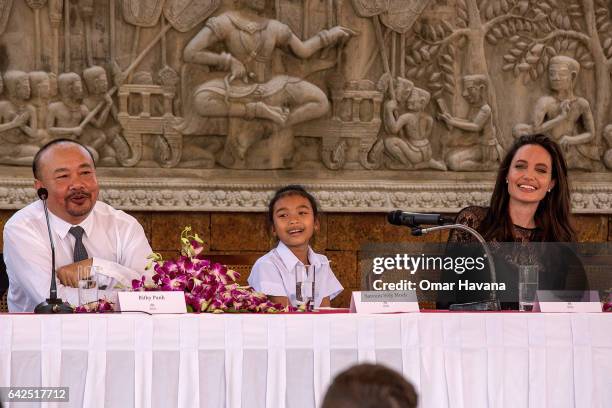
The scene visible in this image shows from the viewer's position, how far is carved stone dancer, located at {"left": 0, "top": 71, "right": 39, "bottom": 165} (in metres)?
6.49

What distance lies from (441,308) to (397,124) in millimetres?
2762

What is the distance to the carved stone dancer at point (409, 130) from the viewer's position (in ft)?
22.6

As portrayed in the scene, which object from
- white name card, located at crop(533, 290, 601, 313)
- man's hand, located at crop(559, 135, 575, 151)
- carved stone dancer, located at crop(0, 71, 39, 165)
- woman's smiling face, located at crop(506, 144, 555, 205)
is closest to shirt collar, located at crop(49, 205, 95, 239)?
woman's smiling face, located at crop(506, 144, 555, 205)

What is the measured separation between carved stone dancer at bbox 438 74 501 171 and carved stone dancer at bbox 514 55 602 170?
0.58ft

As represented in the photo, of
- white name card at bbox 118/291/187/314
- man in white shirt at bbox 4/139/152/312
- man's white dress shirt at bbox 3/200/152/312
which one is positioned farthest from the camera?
man in white shirt at bbox 4/139/152/312

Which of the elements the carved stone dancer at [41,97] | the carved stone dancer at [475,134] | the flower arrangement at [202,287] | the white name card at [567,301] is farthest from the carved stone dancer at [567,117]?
the flower arrangement at [202,287]

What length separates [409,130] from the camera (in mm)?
6918

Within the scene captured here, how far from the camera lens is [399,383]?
5.98 feet

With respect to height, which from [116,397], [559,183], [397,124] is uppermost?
[397,124]

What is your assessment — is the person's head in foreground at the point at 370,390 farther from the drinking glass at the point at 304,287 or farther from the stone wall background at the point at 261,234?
the stone wall background at the point at 261,234

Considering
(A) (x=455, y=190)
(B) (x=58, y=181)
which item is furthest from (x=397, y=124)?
(B) (x=58, y=181)

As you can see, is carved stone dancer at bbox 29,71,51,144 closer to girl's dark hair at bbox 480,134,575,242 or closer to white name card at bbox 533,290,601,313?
girl's dark hair at bbox 480,134,575,242

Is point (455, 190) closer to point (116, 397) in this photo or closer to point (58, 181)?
point (58, 181)

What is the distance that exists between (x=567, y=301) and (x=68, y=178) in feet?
6.15
